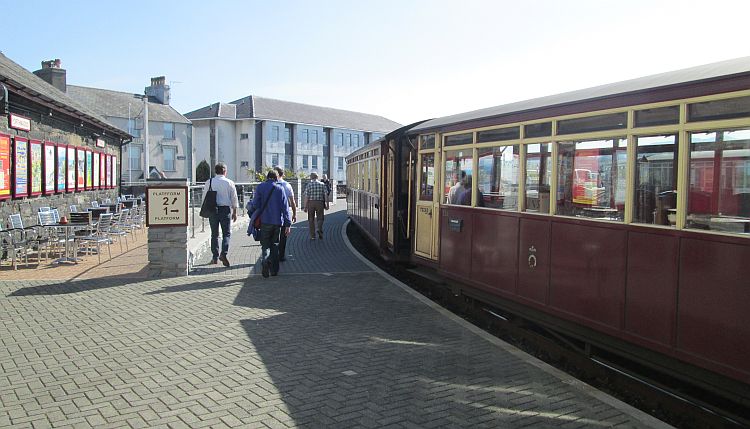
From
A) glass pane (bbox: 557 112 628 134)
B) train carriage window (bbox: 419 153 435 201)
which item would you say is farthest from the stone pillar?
glass pane (bbox: 557 112 628 134)

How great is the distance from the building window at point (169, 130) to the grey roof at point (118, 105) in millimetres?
530

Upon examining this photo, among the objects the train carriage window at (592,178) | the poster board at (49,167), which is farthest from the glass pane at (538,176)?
the poster board at (49,167)

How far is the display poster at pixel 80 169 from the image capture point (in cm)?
1714

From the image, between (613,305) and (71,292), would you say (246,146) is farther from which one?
(613,305)

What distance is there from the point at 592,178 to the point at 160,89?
57.0 metres

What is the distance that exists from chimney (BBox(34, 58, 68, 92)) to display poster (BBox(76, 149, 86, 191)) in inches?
347

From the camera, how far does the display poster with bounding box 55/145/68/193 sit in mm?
15320

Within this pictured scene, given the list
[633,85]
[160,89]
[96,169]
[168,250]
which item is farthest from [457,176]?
[160,89]

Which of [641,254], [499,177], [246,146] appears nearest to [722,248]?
[641,254]

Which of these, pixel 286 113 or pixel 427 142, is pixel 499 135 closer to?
pixel 427 142

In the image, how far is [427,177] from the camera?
32.3ft

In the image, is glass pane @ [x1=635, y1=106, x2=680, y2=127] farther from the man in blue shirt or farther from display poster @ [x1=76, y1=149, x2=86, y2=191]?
display poster @ [x1=76, y1=149, x2=86, y2=191]

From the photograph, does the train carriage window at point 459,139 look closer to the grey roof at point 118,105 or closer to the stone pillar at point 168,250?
the stone pillar at point 168,250

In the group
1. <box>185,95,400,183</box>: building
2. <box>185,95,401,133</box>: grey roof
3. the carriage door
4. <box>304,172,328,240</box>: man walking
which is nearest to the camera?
the carriage door
